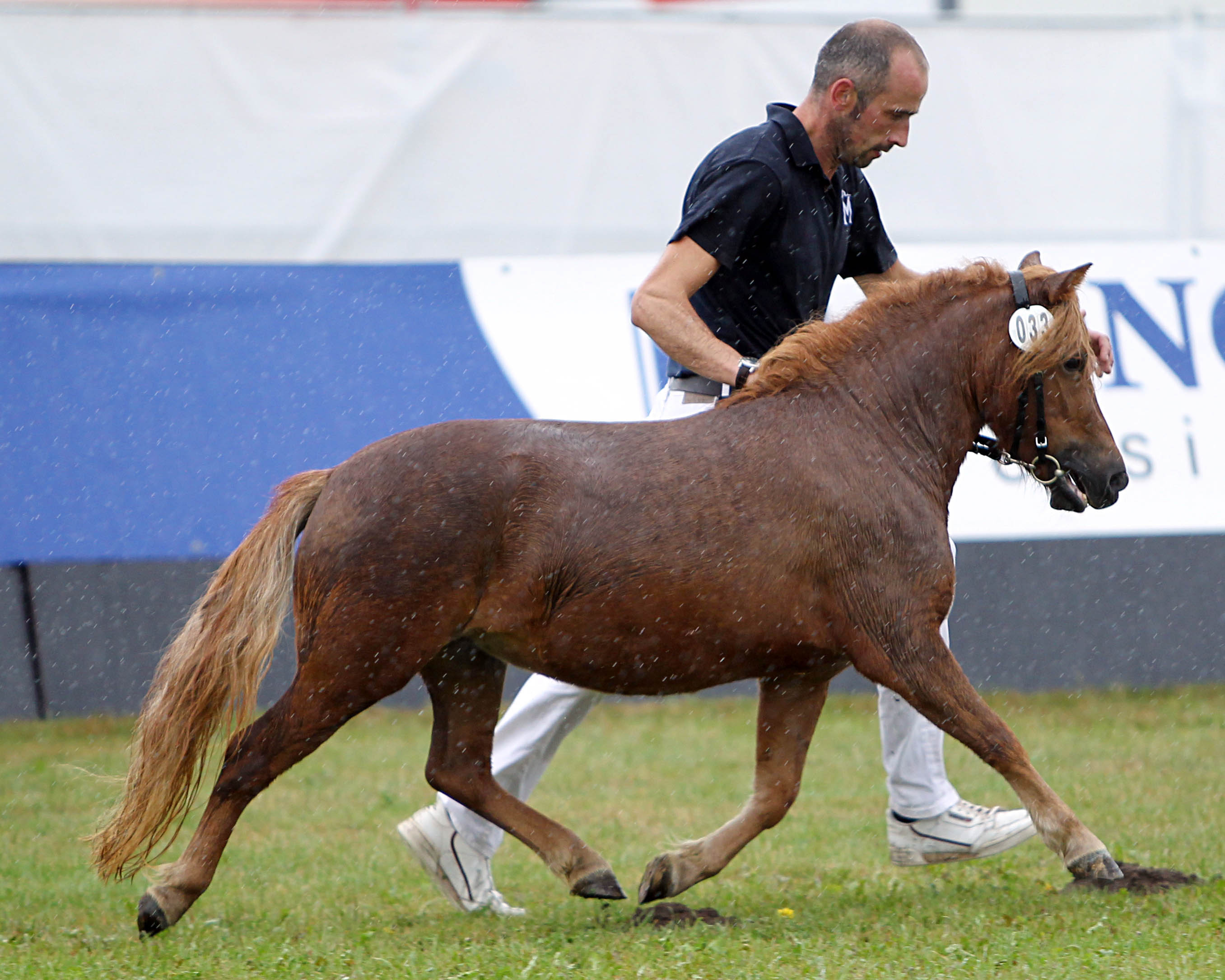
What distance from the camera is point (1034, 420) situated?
12.9ft

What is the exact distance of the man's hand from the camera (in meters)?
3.96

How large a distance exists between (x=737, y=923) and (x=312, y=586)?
1.46 meters

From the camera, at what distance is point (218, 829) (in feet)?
12.6

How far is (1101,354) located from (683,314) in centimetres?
113

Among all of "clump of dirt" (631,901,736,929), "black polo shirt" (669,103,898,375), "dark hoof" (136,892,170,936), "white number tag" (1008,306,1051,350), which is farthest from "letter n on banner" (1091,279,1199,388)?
"dark hoof" (136,892,170,936)

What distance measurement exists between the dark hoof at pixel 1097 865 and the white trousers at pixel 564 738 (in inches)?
29.3

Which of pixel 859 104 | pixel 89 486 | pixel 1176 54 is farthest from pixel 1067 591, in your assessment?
pixel 89 486

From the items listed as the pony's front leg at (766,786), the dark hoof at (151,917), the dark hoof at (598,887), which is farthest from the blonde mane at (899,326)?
the dark hoof at (151,917)

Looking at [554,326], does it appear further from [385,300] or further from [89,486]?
[89,486]

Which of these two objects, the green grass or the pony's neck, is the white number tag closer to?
the pony's neck

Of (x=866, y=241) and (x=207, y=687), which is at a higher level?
(x=866, y=241)

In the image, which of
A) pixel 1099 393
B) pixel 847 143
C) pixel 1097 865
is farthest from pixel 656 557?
pixel 1099 393

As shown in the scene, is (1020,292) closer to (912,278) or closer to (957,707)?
(912,278)

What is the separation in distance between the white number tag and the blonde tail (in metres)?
1.81
